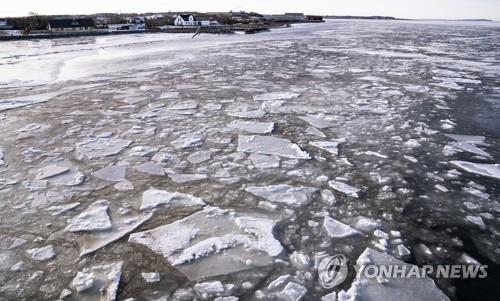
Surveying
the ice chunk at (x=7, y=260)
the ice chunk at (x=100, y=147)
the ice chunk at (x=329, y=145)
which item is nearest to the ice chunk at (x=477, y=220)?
the ice chunk at (x=329, y=145)

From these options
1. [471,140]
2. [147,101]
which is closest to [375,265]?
[471,140]

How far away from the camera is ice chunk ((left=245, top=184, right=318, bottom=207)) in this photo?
2.82 metres

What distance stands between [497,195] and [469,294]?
1421mm

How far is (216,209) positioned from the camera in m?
2.71

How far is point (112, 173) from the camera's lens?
3.33m

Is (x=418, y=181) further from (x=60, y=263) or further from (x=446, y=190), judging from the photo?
(x=60, y=263)

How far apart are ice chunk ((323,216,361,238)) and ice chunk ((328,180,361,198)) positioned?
1.56ft

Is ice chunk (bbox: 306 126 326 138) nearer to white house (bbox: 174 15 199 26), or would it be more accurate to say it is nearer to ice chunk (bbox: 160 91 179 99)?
ice chunk (bbox: 160 91 179 99)

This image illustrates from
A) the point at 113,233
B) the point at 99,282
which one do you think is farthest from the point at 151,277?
the point at 113,233

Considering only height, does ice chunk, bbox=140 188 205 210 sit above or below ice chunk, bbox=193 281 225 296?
above

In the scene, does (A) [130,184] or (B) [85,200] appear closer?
(B) [85,200]

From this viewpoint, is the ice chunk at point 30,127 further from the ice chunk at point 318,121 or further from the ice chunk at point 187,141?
the ice chunk at point 318,121

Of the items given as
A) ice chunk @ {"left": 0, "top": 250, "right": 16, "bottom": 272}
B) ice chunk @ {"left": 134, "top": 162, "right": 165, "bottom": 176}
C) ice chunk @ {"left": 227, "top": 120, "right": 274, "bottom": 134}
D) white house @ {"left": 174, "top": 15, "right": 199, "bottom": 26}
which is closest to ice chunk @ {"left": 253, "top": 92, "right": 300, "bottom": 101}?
ice chunk @ {"left": 227, "top": 120, "right": 274, "bottom": 134}

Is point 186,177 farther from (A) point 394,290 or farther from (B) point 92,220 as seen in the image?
(A) point 394,290
